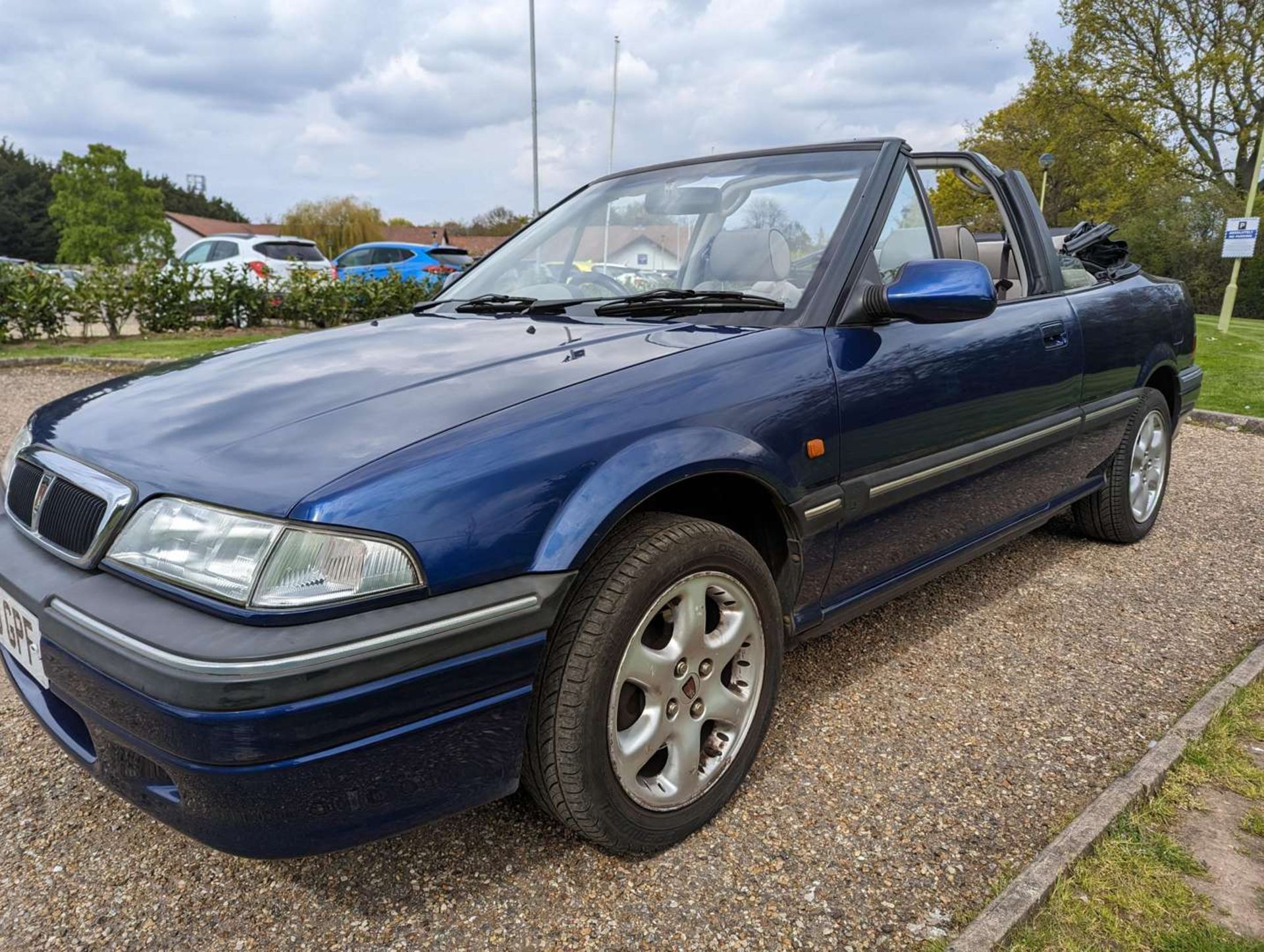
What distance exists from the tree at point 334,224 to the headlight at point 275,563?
41842 mm

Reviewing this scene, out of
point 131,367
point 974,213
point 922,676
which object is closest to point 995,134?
point 974,213

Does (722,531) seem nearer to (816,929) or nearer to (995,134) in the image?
(816,929)

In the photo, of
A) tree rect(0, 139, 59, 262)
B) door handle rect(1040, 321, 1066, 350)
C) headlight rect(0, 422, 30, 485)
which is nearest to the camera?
headlight rect(0, 422, 30, 485)

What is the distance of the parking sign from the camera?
1427 centimetres

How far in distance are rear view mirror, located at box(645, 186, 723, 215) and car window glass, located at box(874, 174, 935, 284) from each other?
55cm

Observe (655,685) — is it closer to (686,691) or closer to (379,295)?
(686,691)

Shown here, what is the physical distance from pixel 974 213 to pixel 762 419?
3297cm

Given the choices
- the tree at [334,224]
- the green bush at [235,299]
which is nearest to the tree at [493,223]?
the tree at [334,224]

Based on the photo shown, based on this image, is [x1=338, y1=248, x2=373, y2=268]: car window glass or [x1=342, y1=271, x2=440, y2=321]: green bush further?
[x1=338, y1=248, x2=373, y2=268]: car window glass

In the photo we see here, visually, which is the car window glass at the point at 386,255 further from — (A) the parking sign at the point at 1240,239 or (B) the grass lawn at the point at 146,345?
→ (A) the parking sign at the point at 1240,239

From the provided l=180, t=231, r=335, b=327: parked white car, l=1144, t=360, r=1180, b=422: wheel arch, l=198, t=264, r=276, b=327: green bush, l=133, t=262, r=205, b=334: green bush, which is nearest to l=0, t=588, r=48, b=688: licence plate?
l=1144, t=360, r=1180, b=422: wheel arch

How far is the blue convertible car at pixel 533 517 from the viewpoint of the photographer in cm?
146

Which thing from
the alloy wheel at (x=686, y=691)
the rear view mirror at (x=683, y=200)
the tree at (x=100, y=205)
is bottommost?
the alloy wheel at (x=686, y=691)

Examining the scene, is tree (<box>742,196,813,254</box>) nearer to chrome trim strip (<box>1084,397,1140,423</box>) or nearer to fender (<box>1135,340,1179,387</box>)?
chrome trim strip (<box>1084,397,1140,423</box>)
